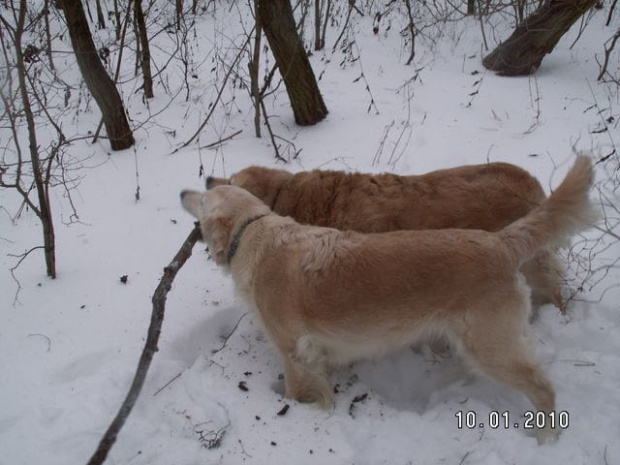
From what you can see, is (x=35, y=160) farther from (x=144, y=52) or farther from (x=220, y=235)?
(x=144, y=52)

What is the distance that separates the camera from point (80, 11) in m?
5.17

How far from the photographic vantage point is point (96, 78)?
17.9ft

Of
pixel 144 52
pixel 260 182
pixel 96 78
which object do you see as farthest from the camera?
pixel 144 52

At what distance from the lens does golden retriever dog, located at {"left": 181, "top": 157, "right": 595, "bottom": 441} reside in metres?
2.55

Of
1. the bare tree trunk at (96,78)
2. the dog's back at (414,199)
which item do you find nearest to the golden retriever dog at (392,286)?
the dog's back at (414,199)

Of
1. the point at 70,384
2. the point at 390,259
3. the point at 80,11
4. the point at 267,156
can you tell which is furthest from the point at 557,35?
the point at 70,384

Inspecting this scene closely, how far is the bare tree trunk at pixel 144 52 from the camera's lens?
6.25 m

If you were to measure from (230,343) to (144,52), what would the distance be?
5089 millimetres

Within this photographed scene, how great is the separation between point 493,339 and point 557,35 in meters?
5.58

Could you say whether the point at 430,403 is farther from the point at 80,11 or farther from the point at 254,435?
the point at 80,11

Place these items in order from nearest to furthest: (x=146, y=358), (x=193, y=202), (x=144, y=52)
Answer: (x=146, y=358) < (x=193, y=202) < (x=144, y=52)

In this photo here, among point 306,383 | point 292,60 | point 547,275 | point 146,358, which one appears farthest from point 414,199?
point 292,60

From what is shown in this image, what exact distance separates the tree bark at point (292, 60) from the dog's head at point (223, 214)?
3.11 m

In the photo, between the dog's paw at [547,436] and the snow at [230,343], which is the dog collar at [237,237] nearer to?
the snow at [230,343]
